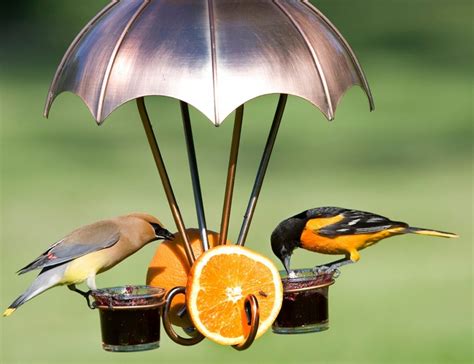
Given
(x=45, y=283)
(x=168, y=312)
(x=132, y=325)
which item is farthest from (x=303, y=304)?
(x=45, y=283)

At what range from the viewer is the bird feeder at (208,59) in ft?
11.0

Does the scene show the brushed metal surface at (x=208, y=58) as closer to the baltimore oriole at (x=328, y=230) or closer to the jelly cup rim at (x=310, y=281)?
the jelly cup rim at (x=310, y=281)

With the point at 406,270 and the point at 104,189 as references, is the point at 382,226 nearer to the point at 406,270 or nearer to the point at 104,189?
the point at 406,270

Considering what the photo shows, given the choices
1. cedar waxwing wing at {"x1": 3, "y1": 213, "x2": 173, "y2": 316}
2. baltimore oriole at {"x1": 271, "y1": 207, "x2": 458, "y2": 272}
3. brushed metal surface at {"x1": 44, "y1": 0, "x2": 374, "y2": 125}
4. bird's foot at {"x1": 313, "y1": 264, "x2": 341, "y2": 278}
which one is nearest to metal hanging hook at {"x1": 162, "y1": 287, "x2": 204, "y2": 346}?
cedar waxwing wing at {"x1": 3, "y1": 213, "x2": 173, "y2": 316}

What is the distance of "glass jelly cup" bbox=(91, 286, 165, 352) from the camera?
3.59 metres

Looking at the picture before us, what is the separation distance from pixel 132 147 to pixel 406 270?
414cm

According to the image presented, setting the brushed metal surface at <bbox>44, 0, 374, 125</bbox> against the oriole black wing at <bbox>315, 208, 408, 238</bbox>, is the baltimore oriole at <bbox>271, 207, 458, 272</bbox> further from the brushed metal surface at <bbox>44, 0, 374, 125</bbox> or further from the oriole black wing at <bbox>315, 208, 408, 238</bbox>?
the brushed metal surface at <bbox>44, 0, 374, 125</bbox>

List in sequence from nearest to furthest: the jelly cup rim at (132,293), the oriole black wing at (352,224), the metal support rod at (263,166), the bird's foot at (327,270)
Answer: the jelly cup rim at (132,293), the metal support rod at (263,166), the bird's foot at (327,270), the oriole black wing at (352,224)

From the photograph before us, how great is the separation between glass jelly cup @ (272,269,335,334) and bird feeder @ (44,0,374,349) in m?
0.20

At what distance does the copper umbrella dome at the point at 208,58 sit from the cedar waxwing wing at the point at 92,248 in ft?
0.89

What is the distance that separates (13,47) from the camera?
16828 mm

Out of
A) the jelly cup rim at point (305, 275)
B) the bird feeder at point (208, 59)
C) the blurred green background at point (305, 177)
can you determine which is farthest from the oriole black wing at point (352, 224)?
the blurred green background at point (305, 177)

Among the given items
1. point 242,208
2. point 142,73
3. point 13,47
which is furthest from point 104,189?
point 142,73

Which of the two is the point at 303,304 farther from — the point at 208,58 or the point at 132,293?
the point at 208,58
